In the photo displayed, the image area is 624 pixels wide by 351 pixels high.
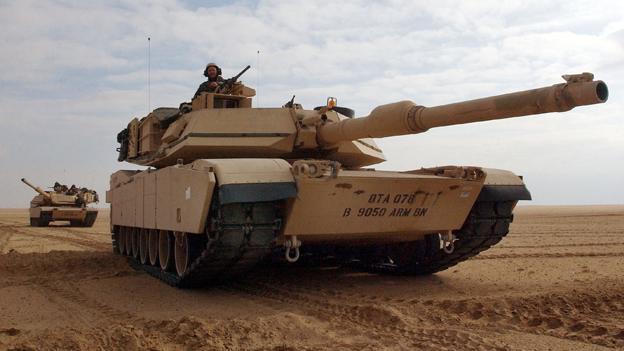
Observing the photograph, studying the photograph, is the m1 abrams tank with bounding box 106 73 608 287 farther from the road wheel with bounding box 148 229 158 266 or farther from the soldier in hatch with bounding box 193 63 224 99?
the soldier in hatch with bounding box 193 63 224 99

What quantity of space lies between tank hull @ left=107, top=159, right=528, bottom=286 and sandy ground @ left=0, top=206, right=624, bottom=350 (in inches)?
21.7

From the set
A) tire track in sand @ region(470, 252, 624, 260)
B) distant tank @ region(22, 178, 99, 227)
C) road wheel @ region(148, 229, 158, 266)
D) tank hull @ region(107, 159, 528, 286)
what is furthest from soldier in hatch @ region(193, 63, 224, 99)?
distant tank @ region(22, 178, 99, 227)

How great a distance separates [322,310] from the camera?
629 cm

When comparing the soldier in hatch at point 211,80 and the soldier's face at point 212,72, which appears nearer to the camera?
the soldier in hatch at point 211,80

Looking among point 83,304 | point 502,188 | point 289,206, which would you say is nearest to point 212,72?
point 289,206

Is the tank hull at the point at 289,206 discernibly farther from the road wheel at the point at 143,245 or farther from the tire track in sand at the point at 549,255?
the tire track in sand at the point at 549,255

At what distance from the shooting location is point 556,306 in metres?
6.05

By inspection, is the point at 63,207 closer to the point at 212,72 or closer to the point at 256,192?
the point at 212,72

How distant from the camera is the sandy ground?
4824 mm

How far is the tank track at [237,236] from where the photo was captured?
6473 millimetres

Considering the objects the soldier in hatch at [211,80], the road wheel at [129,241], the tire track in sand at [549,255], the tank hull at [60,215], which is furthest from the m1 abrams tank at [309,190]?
the tank hull at [60,215]

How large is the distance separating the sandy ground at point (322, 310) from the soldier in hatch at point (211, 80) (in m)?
2.94

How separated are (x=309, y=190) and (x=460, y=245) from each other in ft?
8.84

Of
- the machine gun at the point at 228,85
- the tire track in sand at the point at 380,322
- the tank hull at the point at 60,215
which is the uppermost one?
the machine gun at the point at 228,85
